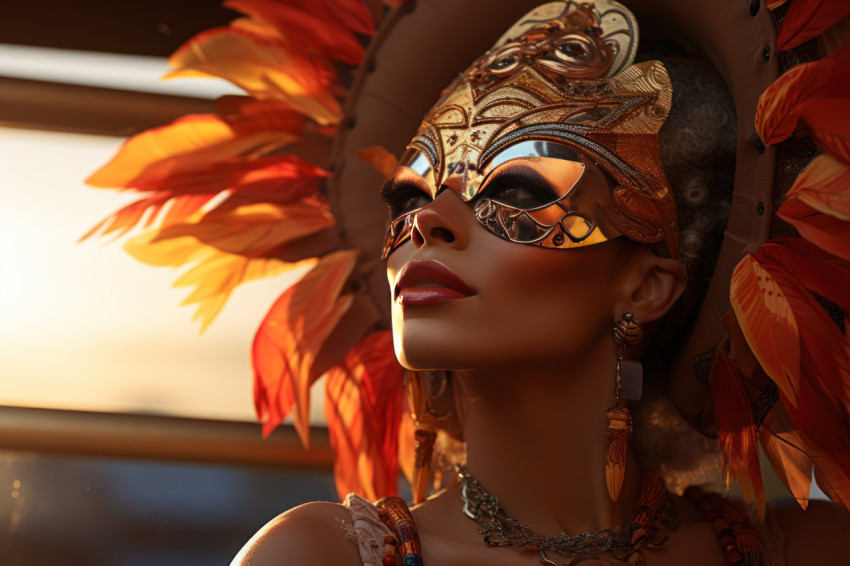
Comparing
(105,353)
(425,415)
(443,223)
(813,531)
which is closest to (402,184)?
→ (443,223)

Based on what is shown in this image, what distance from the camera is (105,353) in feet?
7.33

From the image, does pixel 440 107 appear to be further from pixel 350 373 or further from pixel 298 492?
pixel 298 492

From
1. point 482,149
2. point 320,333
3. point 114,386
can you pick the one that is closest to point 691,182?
point 482,149

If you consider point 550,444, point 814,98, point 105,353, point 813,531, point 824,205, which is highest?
point 814,98

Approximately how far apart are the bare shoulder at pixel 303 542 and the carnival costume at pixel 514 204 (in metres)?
0.08

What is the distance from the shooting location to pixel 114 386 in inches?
87.8

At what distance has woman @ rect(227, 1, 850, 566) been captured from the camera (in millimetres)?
1303

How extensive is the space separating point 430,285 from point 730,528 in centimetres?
68

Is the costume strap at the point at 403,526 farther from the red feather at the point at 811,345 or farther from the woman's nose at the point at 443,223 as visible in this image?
the red feather at the point at 811,345

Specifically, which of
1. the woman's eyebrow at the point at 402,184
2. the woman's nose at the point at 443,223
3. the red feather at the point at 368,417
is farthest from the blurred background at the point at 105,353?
the woman's nose at the point at 443,223

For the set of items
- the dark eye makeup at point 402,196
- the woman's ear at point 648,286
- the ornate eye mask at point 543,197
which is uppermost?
the ornate eye mask at point 543,197

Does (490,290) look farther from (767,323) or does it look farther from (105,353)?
(105,353)

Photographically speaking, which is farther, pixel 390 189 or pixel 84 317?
pixel 84 317

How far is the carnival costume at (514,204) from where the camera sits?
1.28m
